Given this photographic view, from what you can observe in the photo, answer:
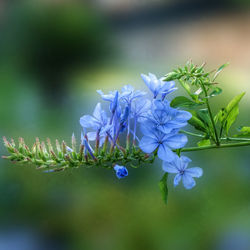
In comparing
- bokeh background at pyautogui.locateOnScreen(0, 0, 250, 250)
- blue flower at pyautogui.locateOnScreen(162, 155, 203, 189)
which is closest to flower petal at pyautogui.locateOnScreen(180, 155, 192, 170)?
blue flower at pyautogui.locateOnScreen(162, 155, 203, 189)

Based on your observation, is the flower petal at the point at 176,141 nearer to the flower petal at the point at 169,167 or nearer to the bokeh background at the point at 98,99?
the flower petal at the point at 169,167

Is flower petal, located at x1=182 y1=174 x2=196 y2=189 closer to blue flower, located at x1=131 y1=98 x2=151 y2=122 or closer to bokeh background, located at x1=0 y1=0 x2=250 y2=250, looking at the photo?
blue flower, located at x1=131 y1=98 x2=151 y2=122

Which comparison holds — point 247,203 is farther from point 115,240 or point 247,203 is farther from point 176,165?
point 176,165

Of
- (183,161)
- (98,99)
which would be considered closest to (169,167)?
(183,161)

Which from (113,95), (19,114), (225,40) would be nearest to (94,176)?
(19,114)

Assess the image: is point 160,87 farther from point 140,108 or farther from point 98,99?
point 98,99

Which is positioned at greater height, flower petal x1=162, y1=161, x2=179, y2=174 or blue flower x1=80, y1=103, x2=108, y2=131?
blue flower x1=80, y1=103, x2=108, y2=131

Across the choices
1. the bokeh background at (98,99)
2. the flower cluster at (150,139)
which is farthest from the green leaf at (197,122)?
the bokeh background at (98,99)
